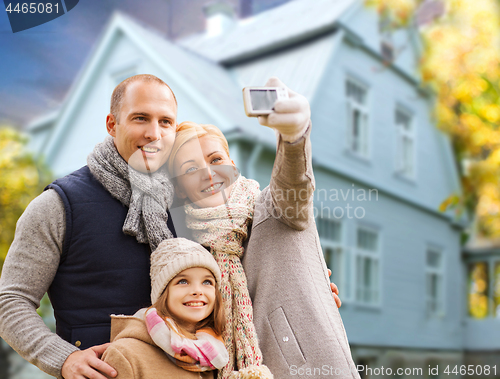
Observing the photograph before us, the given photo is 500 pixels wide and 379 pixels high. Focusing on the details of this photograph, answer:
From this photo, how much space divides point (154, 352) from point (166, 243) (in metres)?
0.26

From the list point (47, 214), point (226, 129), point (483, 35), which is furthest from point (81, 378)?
point (483, 35)

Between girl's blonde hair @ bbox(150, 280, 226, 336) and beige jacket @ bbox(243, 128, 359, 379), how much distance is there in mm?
111

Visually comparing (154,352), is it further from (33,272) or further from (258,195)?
(258,195)

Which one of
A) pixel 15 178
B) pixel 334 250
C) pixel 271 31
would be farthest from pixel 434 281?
pixel 15 178

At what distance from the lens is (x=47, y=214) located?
1.30 metres

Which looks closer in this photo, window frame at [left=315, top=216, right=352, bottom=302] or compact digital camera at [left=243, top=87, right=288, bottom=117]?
compact digital camera at [left=243, top=87, right=288, bottom=117]

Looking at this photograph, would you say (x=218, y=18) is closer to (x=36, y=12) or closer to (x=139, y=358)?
(x=36, y=12)

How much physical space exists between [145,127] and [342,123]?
6173 mm

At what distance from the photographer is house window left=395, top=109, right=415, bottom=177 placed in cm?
879

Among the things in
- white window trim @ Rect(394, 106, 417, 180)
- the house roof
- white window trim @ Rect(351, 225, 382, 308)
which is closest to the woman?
the house roof

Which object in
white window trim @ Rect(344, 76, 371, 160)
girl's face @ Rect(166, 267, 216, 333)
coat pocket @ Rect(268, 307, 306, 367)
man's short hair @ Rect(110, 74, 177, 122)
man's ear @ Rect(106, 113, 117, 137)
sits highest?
white window trim @ Rect(344, 76, 371, 160)

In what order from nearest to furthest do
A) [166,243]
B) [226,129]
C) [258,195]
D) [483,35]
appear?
1. [166,243]
2. [258,195]
3. [226,129]
4. [483,35]

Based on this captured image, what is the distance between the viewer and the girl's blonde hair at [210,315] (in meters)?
1.20

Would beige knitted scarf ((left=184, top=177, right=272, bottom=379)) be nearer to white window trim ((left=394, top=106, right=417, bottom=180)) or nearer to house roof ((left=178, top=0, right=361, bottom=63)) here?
house roof ((left=178, top=0, right=361, bottom=63))
